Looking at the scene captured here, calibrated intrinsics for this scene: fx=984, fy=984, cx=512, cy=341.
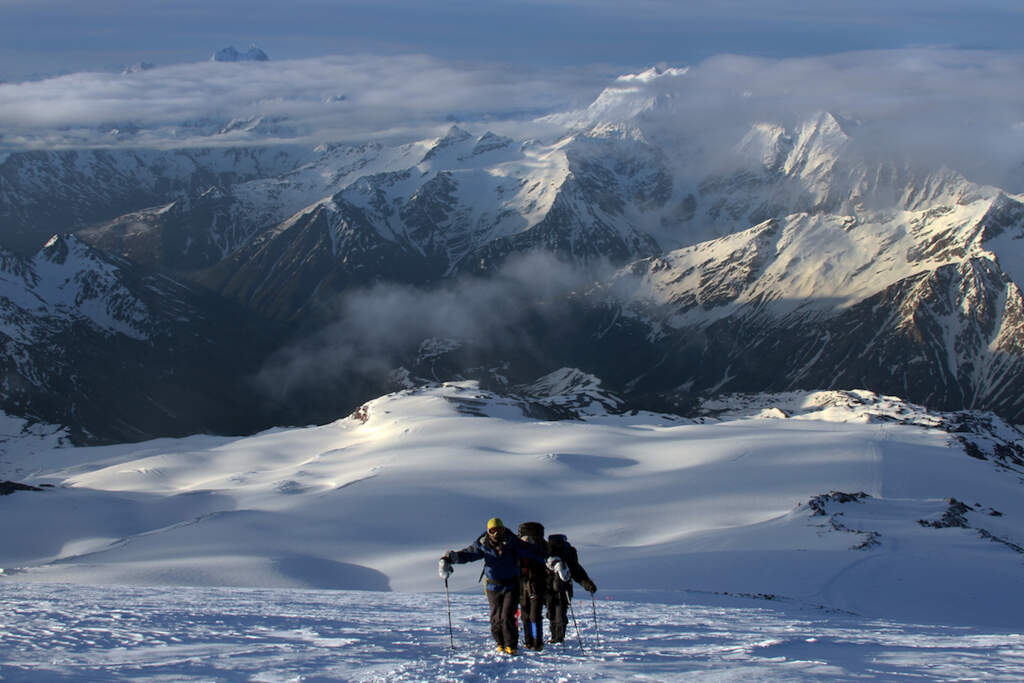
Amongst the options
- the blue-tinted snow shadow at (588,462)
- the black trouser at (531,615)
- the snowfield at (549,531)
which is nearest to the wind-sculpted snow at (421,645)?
the snowfield at (549,531)

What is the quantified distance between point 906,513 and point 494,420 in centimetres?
8693

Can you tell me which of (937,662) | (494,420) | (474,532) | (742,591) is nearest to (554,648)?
(937,662)

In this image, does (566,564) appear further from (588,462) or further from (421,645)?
(588,462)

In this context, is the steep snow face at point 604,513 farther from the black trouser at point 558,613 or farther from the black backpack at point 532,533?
the black backpack at point 532,533

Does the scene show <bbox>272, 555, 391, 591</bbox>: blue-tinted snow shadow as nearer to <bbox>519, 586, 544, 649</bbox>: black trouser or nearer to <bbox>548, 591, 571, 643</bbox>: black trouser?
<bbox>548, 591, 571, 643</bbox>: black trouser

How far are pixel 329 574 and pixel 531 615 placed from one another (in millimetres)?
44260

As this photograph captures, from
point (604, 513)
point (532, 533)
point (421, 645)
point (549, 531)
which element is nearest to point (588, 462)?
point (604, 513)

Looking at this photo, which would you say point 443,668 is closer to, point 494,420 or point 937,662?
point 937,662

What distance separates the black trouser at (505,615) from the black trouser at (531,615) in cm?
53

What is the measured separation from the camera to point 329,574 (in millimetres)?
65125

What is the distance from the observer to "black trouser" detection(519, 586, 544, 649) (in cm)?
2350

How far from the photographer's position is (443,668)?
2048 centimetres

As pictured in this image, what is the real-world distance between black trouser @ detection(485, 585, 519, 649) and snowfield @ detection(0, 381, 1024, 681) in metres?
0.80

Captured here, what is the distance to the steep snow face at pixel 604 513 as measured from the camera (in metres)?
56.7
